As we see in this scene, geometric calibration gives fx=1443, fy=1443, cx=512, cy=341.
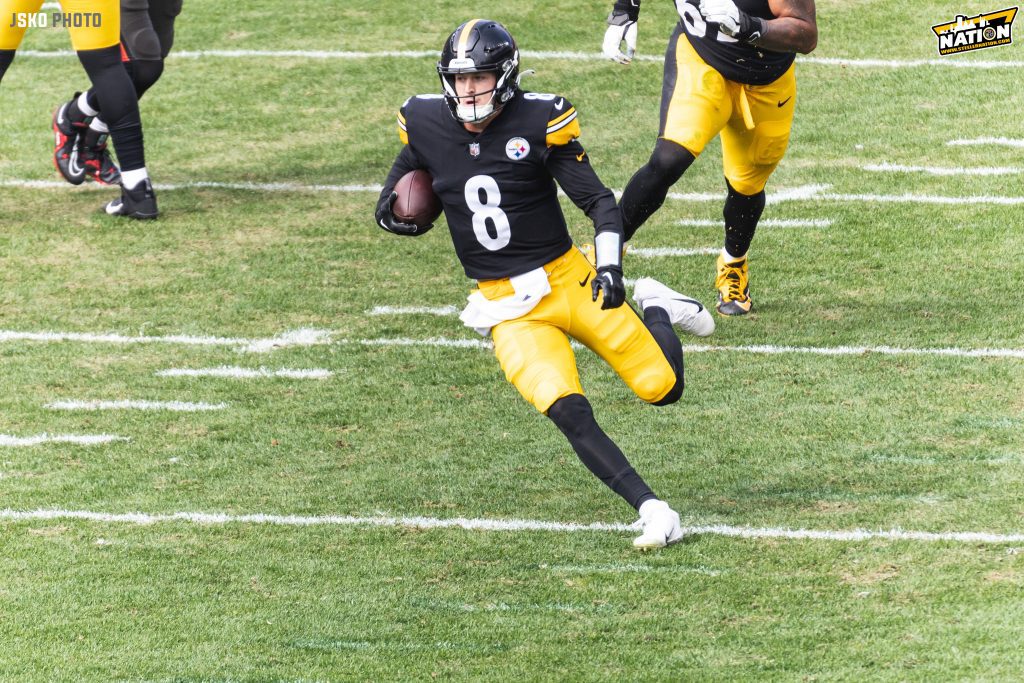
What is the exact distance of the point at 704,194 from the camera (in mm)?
8234

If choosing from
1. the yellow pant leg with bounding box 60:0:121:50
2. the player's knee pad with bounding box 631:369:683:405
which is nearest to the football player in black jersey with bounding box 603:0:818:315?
the player's knee pad with bounding box 631:369:683:405

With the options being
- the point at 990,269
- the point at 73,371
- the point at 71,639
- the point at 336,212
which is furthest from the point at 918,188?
the point at 71,639

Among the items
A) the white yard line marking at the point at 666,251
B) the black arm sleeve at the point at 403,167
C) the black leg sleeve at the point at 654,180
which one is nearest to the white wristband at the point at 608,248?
the black arm sleeve at the point at 403,167

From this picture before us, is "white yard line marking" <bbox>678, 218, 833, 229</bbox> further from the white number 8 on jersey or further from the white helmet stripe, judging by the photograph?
the white helmet stripe

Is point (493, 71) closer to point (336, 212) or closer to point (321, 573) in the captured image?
point (321, 573)

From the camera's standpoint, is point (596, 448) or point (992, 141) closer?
point (596, 448)

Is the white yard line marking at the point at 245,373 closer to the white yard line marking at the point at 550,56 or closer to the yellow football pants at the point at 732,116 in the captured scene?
Answer: the yellow football pants at the point at 732,116

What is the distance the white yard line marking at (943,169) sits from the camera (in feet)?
26.5

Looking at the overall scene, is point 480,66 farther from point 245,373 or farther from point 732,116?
point 245,373

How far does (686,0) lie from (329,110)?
4.05 metres

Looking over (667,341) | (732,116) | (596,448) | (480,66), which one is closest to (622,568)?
(596,448)

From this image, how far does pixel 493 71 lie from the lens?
4.66 m

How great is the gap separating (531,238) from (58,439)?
215 centimetres

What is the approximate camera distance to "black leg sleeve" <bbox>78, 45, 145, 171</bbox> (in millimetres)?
7797
